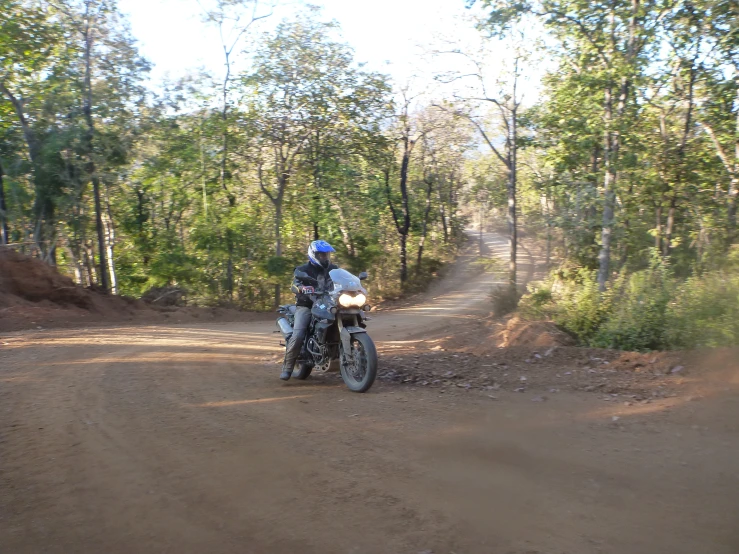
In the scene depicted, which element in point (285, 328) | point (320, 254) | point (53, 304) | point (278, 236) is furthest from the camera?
point (278, 236)

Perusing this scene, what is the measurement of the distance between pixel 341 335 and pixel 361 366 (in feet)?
1.62

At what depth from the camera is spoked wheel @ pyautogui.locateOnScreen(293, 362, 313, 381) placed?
8734mm

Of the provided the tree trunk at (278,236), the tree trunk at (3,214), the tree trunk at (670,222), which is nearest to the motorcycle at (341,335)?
the tree trunk at (670,222)

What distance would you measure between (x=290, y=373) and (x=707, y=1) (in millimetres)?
12637

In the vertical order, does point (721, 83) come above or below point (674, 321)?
above

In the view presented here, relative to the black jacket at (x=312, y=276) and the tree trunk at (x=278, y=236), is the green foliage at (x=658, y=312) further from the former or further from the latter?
the tree trunk at (x=278, y=236)

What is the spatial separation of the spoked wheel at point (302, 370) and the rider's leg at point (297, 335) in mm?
232

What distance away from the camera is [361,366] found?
25.5 feet

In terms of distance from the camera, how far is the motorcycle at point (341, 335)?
304 inches

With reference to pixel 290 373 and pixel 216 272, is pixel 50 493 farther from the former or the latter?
pixel 216 272

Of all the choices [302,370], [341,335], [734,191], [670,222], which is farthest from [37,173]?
[734,191]

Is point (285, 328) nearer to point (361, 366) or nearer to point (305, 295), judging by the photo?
point (305, 295)

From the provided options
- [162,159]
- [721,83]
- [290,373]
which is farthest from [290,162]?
[290,373]

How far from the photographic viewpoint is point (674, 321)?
31.2 ft
